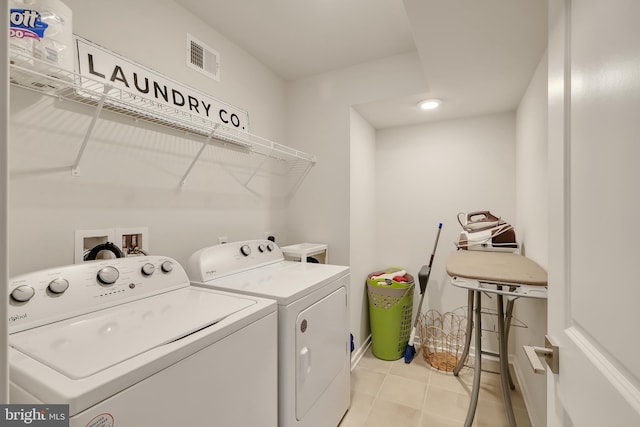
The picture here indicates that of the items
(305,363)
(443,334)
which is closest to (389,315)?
(443,334)

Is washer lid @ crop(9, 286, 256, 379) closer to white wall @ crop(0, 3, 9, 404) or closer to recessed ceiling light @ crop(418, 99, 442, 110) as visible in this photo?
white wall @ crop(0, 3, 9, 404)

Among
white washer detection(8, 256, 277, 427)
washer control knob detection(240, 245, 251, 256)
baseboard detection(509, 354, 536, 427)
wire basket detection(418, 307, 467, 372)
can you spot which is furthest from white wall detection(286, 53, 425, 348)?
white washer detection(8, 256, 277, 427)

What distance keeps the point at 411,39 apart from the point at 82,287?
2.48 m

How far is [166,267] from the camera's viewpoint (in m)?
1.38

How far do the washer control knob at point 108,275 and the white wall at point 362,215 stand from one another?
1.70 m

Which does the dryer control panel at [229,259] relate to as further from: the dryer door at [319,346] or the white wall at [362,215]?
the white wall at [362,215]

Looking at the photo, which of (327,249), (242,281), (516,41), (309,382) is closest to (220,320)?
(242,281)

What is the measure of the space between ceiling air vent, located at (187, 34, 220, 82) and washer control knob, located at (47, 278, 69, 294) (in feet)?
4.73

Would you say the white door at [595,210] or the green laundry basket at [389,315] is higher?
the white door at [595,210]

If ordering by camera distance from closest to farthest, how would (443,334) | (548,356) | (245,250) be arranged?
(548,356) → (245,250) → (443,334)

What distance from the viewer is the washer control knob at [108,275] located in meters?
1.13

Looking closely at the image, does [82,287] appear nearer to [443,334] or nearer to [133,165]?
[133,165]

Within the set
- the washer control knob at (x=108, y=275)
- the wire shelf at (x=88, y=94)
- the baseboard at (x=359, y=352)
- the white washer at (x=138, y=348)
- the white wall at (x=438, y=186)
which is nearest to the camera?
the white washer at (x=138, y=348)

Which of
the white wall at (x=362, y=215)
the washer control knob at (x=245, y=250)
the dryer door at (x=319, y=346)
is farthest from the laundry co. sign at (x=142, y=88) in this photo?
the dryer door at (x=319, y=346)
